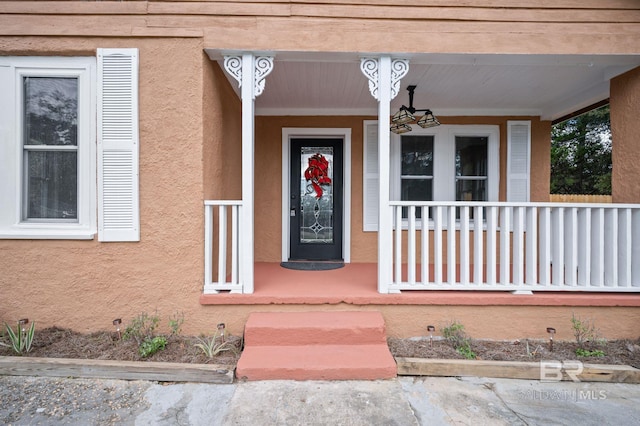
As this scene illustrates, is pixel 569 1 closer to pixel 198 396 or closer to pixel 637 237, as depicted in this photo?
pixel 637 237

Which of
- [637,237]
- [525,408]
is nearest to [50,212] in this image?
[525,408]

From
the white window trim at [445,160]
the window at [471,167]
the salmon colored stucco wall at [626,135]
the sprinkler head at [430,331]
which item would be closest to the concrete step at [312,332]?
the sprinkler head at [430,331]

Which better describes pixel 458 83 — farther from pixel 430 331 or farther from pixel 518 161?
pixel 430 331

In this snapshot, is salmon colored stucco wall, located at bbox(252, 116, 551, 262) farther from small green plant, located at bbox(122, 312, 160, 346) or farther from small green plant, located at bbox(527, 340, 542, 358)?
small green plant, located at bbox(527, 340, 542, 358)

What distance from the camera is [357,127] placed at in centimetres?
474

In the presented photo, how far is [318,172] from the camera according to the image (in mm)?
4809

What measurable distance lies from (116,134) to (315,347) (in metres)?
2.47

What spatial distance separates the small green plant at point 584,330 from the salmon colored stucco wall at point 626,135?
1.25 meters

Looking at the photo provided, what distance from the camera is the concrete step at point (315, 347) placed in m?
2.42

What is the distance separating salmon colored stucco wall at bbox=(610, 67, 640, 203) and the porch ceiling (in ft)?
0.47

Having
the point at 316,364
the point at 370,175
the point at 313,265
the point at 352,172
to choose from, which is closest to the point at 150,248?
the point at 316,364

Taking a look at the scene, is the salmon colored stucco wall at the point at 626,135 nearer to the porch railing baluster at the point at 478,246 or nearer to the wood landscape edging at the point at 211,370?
the porch railing baluster at the point at 478,246

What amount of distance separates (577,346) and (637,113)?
223 cm

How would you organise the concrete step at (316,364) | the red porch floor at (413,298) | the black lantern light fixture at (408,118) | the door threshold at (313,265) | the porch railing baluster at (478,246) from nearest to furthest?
1. the concrete step at (316,364)
2. the red porch floor at (413,298)
3. the porch railing baluster at (478,246)
4. the black lantern light fixture at (408,118)
5. the door threshold at (313,265)
